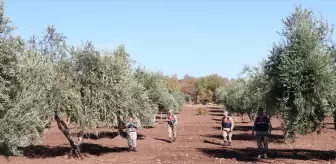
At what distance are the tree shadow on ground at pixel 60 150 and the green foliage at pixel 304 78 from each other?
10121 millimetres

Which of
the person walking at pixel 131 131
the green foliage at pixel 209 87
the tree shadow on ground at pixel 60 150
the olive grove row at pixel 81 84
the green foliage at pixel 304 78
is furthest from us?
the green foliage at pixel 209 87

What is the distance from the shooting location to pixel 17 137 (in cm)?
1229

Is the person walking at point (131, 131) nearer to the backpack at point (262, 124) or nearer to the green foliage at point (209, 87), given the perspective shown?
the backpack at point (262, 124)

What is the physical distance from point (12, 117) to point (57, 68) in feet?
28.9

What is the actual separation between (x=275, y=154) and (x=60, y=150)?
11767mm

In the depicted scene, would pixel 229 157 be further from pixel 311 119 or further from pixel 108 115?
pixel 108 115

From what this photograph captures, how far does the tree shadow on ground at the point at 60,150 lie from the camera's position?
75.2ft

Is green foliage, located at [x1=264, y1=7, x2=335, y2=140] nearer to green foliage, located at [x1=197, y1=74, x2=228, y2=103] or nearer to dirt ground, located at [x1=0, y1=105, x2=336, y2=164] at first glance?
dirt ground, located at [x1=0, y1=105, x2=336, y2=164]

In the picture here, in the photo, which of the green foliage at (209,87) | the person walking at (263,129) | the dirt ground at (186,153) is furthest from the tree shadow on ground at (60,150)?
the green foliage at (209,87)

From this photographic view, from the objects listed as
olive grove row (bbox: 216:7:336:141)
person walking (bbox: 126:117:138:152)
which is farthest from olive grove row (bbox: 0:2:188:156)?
olive grove row (bbox: 216:7:336:141)

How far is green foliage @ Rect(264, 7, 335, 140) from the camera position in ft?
57.5

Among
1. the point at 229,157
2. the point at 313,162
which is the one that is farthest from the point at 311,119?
the point at 229,157

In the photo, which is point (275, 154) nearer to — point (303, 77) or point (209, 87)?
point (303, 77)

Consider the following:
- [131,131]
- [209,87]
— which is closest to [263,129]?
[131,131]
